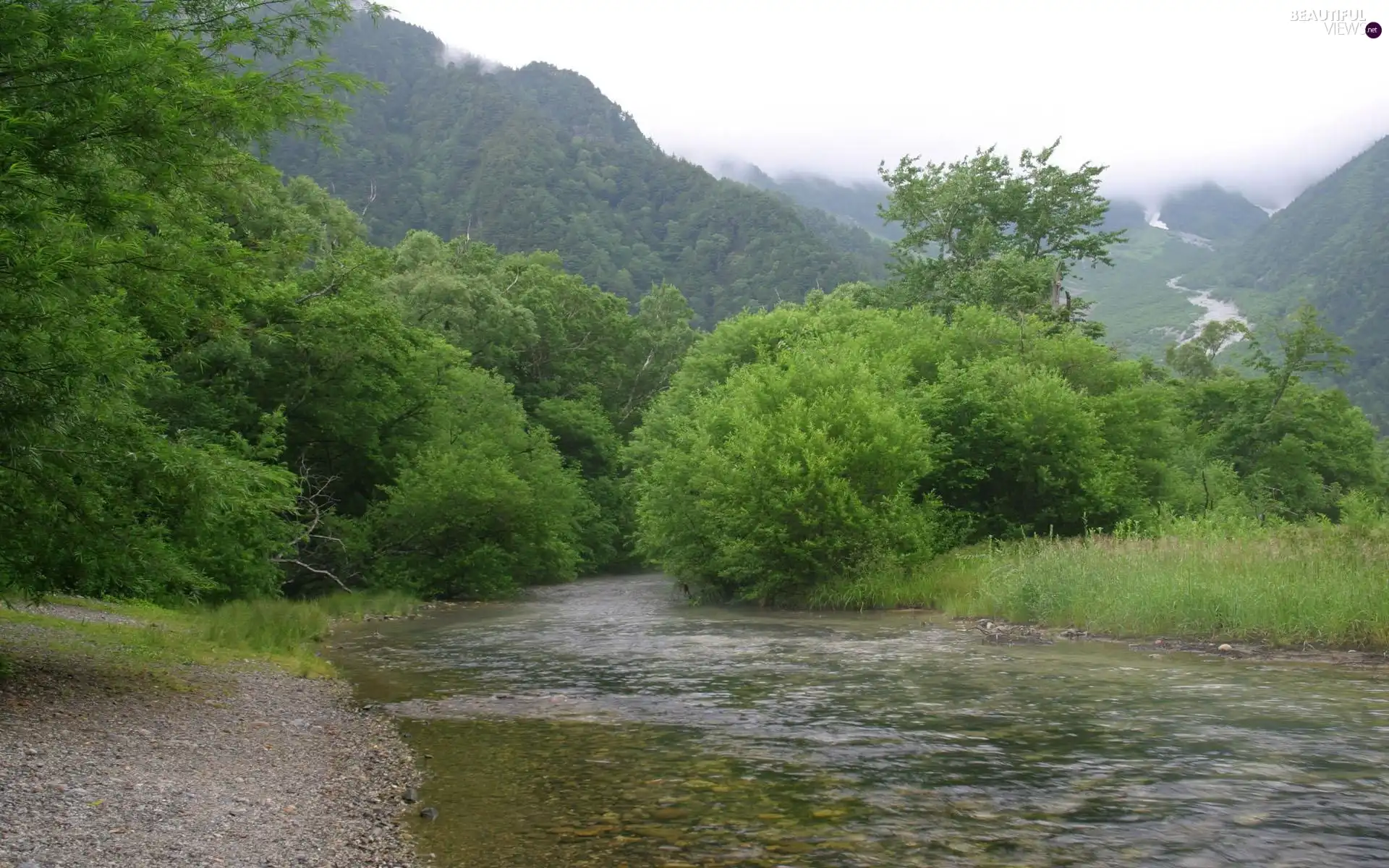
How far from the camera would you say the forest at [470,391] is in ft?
35.2

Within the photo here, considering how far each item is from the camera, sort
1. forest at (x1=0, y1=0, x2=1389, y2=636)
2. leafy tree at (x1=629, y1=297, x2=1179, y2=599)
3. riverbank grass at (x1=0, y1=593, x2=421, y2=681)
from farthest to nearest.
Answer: leafy tree at (x1=629, y1=297, x2=1179, y2=599)
riverbank grass at (x1=0, y1=593, x2=421, y2=681)
forest at (x1=0, y1=0, x2=1389, y2=636)

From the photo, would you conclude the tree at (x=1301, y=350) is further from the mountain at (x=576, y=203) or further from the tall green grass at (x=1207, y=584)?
the mountain at (x=576, y=203)

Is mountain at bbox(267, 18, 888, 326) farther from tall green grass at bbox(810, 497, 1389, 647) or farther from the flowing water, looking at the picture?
the flowing water

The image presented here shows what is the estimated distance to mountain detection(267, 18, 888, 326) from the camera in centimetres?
11238

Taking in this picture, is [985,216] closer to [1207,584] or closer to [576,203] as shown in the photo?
[1207,584]

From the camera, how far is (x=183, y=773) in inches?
383

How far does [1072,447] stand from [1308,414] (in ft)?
108

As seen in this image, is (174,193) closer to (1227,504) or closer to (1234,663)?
(1234,663)

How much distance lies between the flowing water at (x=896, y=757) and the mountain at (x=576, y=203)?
86996 millimetres

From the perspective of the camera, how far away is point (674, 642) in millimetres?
24250

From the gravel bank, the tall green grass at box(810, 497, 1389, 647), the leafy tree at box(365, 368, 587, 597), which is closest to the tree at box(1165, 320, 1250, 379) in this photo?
the leafy tree at box(365, 368, 587, 597)

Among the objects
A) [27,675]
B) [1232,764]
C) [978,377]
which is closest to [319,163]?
[978,377]

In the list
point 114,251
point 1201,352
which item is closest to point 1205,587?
point 114,251

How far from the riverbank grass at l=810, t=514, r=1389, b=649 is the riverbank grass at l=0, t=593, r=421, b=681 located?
16.7 meters
